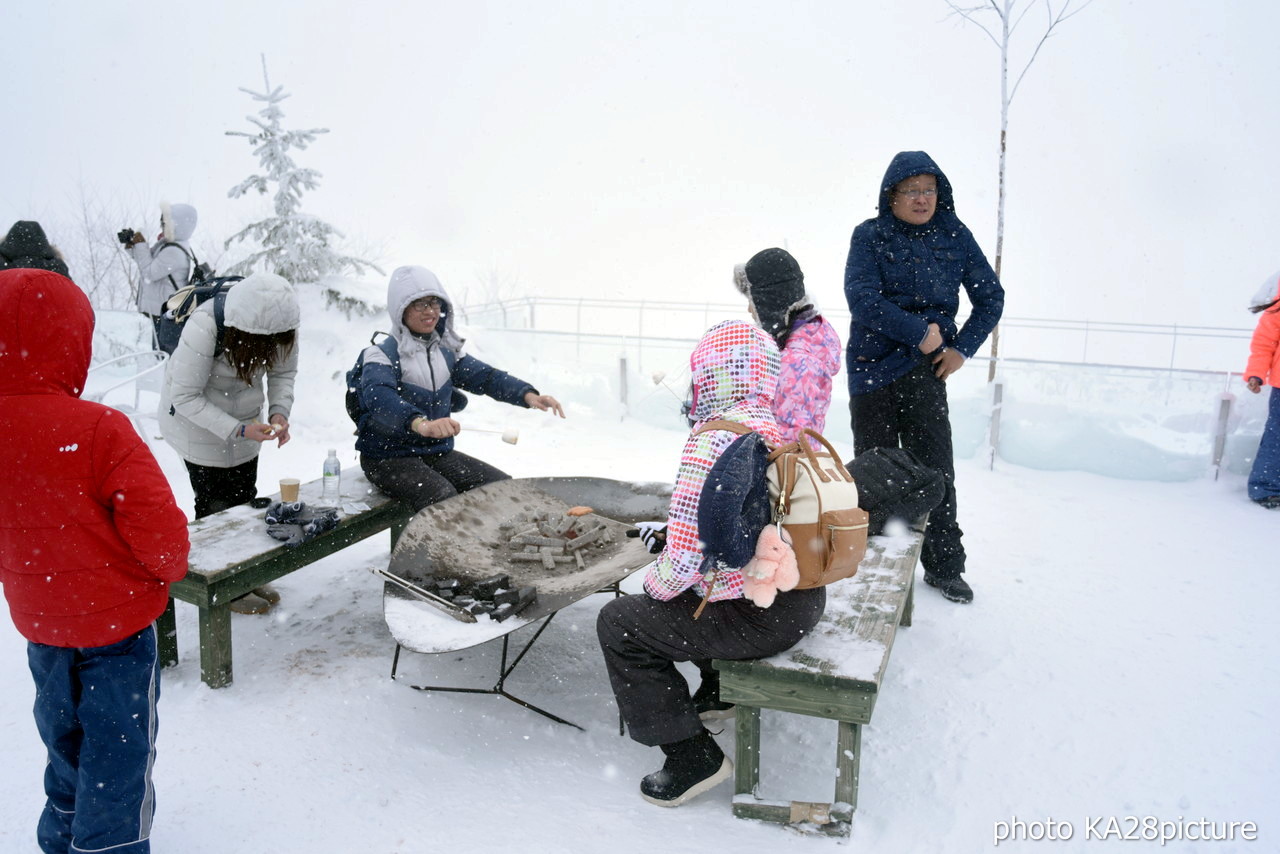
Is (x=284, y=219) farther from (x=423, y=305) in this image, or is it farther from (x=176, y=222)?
(x=423, y=305)

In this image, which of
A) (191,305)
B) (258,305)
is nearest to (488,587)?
(258,305)

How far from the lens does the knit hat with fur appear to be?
351cm

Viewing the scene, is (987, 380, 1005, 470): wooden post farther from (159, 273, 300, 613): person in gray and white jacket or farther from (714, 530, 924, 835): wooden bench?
(159, 273, 300, 613): person in gray and white jacket

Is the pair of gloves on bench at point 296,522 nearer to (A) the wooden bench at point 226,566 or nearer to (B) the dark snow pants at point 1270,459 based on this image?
(A) the wooden bench at point 226,566

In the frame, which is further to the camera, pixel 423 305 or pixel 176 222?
pixel 176 222

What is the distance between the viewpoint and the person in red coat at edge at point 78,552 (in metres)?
2.02

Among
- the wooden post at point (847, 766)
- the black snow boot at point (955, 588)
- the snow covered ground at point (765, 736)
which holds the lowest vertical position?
the snow covered ground at point (765, 736)

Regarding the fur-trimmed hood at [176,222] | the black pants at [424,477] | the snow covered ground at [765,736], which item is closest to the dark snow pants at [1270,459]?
the snow covered ground at [765,736]

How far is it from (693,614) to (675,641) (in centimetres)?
10

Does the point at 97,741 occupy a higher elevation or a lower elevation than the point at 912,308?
lower

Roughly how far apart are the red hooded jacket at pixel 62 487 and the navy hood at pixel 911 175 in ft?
10.8

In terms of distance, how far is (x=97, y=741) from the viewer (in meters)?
2.10

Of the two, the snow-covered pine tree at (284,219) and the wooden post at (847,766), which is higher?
the snow-covered pine tree at (284,219)

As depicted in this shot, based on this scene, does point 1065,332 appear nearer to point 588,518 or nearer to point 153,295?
point 588,518
